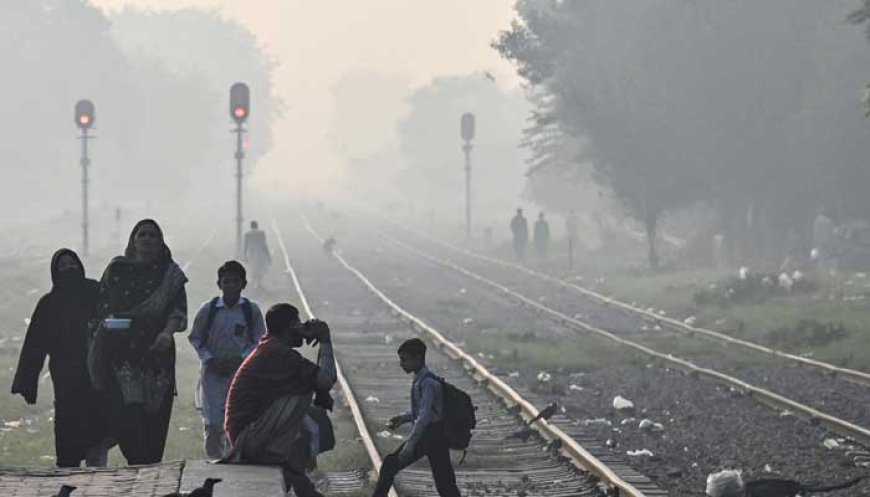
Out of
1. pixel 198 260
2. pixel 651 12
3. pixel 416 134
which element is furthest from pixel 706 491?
pixel 416 134

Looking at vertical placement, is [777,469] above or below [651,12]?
below

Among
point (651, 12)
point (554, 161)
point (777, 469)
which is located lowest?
point (777, 469)

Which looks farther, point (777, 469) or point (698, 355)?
point (698, 355)

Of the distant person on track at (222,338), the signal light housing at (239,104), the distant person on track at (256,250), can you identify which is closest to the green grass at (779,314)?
the distant person on track at (256,250)

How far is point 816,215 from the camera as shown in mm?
39250

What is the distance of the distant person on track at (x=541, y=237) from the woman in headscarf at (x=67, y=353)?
1448 inches

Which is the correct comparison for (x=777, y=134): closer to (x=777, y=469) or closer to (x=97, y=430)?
(x=777, y=469)

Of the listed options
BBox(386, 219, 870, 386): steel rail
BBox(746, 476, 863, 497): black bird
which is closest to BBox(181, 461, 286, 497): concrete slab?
BBox(746, 476, 863, 497): black bird

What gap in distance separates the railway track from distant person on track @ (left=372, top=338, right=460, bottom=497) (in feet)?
6.26

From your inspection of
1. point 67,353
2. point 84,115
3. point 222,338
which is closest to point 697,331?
point 222,338

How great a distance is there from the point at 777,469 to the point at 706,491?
133 cm

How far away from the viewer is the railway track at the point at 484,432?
12211mm

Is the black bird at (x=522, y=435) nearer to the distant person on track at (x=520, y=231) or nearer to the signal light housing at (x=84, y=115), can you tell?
the signal light housing at (x=84, y=115)

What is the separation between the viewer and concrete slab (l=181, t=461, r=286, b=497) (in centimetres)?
895
